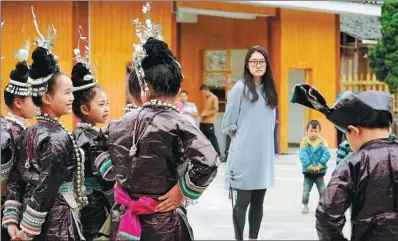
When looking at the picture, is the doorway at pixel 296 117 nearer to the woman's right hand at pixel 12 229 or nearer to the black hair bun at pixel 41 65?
the black hair bun at pixel 41 65

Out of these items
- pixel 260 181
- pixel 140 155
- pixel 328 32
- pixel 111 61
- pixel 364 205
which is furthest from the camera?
pixel 328 32

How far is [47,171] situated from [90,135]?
85 cm

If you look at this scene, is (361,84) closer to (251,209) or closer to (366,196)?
(251,209)

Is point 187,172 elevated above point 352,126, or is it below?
below

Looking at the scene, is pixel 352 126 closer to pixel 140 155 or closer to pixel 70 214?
pixel 140 155

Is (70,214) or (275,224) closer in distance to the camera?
(70,214)

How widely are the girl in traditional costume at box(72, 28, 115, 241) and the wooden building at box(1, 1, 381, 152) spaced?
9.59 meters

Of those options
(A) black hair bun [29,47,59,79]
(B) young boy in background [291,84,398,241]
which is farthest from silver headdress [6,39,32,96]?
(B) young boy in background [291,84,398,241]

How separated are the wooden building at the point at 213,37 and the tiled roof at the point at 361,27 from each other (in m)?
2.57

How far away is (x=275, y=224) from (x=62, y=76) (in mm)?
4526

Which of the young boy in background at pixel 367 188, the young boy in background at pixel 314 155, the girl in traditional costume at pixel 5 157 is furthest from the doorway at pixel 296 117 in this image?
the young boy in background at pixel 367 188

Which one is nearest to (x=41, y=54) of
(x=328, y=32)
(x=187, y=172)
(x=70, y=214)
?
(x=70, y=214)

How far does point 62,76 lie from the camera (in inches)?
182

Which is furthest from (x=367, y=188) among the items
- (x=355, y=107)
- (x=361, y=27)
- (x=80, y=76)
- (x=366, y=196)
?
(x=361, y=27)
